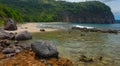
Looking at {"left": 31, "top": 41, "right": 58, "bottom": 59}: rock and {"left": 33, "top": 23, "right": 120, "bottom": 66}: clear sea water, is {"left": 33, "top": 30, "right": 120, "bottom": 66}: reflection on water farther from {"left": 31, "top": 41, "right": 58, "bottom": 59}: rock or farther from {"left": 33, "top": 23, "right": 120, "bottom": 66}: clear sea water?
{"left": 31, "top": 41, "right": 58, "bottom": 59}: rock

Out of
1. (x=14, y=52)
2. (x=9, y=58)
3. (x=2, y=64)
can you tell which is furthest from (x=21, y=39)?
(x=2, y=64)

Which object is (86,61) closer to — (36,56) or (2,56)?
(36,56)

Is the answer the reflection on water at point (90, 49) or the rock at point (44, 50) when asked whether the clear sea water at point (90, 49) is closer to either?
the reflection on water at point (90, 49)

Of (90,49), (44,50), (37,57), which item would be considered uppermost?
(44,50)

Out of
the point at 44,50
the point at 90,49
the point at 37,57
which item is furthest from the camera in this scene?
the point at 90,49

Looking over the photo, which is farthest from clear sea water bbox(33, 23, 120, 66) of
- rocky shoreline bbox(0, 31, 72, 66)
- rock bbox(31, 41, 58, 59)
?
rock bbox(31, 41, 58, 59)

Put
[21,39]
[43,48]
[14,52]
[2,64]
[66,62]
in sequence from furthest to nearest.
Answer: [21,39]
[14,52]
[43,48]
[66,62]
[2,64]

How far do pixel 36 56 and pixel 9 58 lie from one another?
7.59ft

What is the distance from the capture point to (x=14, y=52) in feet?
64.3

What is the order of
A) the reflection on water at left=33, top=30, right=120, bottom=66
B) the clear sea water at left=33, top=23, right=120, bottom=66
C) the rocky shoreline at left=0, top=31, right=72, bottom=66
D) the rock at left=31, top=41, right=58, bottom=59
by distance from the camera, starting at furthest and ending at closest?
the reflection on water at left=33, top=30, right=120, bottom=66 → the clear sea water at left=33, top=23, right=120, bottom=66 → the rock at left=31, top=41, right=58, bottom=59 → the rocky shoreline at left=0, top=31, right=72, bottom=66

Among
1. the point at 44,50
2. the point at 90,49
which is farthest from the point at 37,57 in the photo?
the point at 90,49

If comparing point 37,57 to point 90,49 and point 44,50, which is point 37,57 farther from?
point 90,49

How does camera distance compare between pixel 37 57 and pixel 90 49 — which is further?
pixel 90 49

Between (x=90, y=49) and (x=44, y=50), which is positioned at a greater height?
(x=44, y=50)
